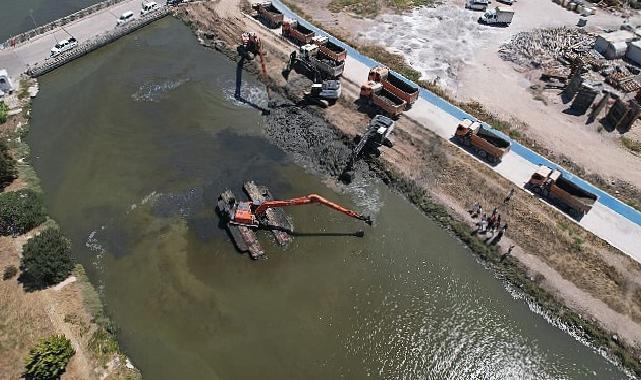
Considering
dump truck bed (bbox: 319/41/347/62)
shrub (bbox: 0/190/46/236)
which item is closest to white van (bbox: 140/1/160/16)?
dump truck bed (bbox: 319/41/347/62)

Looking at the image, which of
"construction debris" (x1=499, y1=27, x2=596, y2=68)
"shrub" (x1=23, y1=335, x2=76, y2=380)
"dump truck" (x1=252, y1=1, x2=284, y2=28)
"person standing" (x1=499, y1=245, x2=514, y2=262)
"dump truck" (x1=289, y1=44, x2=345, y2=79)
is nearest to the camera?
"shrub" (x1=23, y1=335, x2=76, y2=380)

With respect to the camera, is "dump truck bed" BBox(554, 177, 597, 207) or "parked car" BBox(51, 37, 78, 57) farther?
"parked car" BBox(51, 37, 78, 57)

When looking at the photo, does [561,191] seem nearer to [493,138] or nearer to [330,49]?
[493,138]

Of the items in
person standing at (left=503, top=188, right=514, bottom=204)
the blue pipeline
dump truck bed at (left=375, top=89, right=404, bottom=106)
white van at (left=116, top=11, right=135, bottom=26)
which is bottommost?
person standing at (left=503, top=188, right=514, bottom=204)

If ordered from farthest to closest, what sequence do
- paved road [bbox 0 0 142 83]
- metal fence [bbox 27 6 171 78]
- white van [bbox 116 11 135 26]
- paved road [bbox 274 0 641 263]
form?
white van [bbox 116 11 135 26] < paved road [bbox 0 0 142 83] < metal fence [bbox 27 6 171 78] < paved road [bbox 274 0 641 263]

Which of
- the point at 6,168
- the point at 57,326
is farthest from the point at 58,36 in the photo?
the point at 57,326

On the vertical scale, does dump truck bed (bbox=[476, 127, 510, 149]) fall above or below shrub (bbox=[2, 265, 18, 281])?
above

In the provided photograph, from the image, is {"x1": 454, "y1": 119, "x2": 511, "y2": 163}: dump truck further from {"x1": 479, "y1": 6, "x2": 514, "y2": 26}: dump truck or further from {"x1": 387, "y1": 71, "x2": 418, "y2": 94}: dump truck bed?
{"x1": 479, "y1": 6, "x2": 514, "y2": 26}: dump truck
